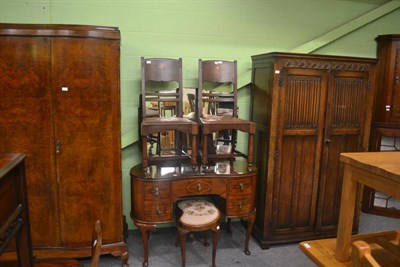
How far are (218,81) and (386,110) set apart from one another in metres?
2.00

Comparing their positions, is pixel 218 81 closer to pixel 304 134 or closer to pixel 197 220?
pixel 304 134

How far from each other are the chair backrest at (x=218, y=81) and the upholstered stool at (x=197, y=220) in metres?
0.87

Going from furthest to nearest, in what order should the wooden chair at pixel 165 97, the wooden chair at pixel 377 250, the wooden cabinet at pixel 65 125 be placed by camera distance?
the wooden chair at pixel 165 97, the wooden cabinet at pixel 65 125, the wooden chair at pixel 377 250

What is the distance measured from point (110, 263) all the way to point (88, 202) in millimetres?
579

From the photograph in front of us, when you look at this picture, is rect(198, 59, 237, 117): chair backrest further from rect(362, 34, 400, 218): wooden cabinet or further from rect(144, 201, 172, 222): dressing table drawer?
rect(362, 34, 400, 218): wooden cabinet

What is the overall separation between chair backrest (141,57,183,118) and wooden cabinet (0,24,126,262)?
39cm

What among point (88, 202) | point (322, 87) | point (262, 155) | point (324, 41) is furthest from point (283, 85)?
point (88, 202)

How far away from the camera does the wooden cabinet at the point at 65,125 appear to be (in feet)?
7.37

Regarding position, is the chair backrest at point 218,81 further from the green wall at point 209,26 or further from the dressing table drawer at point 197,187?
the dressing table drawer at point 197,187

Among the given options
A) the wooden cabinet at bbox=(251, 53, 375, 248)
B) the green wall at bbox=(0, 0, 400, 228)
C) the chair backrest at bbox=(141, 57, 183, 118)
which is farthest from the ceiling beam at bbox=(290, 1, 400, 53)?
the chair backrest at bbox=(141, 57, 183, 118)

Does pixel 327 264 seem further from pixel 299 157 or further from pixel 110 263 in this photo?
pixel 110 263

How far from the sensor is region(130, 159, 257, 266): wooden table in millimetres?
2486

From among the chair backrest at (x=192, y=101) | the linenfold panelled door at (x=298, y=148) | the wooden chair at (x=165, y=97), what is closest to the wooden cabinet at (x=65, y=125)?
the wooden chair at (x=165, y=97)

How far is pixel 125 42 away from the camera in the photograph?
290 cm
